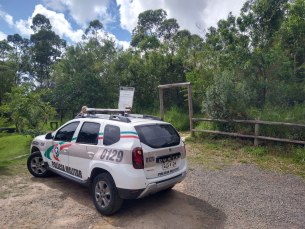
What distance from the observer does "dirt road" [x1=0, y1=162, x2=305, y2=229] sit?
3.89 metres


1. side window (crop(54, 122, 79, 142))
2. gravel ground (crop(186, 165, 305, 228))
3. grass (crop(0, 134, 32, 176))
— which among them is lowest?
gravel ground (crop(186, 165, 305, 228))

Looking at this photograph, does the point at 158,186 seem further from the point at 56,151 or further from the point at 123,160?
the point at 56,151

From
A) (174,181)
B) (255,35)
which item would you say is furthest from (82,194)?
(255,35)

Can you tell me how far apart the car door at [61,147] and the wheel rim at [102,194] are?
1.20 metres

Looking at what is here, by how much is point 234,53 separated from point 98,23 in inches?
1273

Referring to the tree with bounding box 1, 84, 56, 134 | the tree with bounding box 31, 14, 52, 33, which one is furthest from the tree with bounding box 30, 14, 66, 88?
the tree with bounding box 1, 84, 56, 134

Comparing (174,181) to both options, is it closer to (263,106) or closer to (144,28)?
(263,106)

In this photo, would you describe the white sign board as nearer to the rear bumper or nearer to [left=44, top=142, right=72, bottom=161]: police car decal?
[left=44, top=142, right=72, bottom=161]: police car decal

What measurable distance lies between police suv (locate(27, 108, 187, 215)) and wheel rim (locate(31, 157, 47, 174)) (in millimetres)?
1111

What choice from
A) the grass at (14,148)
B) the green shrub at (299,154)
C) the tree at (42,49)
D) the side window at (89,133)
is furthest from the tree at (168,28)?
the side window at (89,133)

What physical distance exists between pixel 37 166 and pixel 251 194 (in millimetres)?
5225

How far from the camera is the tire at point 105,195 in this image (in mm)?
3904

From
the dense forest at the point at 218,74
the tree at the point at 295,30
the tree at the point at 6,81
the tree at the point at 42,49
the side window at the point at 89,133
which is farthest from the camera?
the tree at the point at 42,49

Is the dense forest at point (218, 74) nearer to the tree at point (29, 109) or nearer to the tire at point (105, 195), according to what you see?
the tree at point (29, 109)
